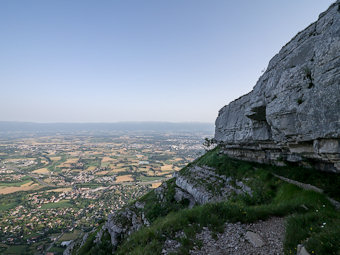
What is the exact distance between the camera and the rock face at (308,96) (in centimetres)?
Answer: 870

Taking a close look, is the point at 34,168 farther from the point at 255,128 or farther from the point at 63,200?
the point at 255,128

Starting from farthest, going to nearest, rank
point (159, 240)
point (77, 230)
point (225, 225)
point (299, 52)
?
1. point (77, 230)
2. point (299, 52)
3. point (225, 225)
4. point (159, 240)

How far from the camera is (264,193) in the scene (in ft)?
46.6

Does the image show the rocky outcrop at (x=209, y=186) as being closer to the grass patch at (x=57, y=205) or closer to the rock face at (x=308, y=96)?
the rock face at (x=308, y=96)

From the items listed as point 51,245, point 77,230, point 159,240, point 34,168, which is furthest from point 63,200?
point 159,240

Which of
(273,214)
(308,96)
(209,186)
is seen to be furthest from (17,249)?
(308,96)

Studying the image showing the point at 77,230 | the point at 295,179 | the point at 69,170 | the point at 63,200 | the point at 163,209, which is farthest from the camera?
the point at 69,170

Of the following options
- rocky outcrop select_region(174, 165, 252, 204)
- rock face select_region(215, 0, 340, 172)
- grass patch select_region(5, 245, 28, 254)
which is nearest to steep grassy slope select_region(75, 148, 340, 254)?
rocky outcrop select_region(174, 165, 252, 204)

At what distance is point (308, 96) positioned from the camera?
10016 millimetres

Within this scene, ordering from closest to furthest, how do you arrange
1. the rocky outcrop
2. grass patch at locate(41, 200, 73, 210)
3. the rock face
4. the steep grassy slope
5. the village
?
the steep grassy slope < the rock face < the rocky outcrop < the village < grass patch at locate(41, 200, 73, 210)

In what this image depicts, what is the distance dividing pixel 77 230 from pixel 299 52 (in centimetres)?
6939

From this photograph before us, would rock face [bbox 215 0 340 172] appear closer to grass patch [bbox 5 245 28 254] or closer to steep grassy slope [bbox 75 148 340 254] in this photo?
steep grassy slope [bbox 75 148 340 254]

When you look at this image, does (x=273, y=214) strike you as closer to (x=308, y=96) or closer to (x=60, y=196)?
(x=308, y=96)

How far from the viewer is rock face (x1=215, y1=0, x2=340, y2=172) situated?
870 centimetres
